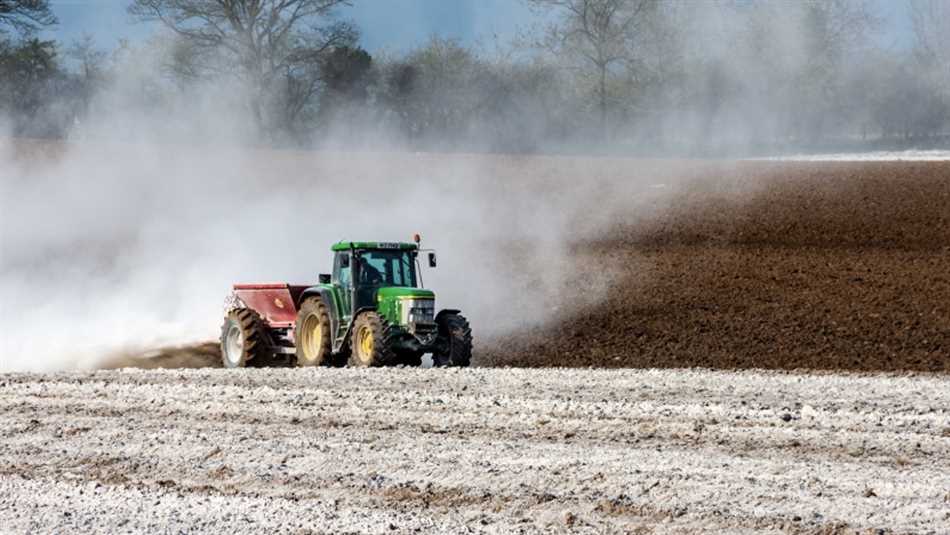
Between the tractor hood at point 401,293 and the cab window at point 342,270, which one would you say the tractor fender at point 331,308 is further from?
the tractor hood at point 401,293

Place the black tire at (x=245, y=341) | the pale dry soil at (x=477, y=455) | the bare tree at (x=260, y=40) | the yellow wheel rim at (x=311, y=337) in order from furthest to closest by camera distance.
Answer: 1. the bare tree at (x=260, y=40)
2. the black tire at (x=245, y=341)
3. the yellow wheel rim at (x=311, y=337)
4. the pale dry soil at (x=477, y=455)

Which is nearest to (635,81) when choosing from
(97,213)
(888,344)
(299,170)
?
(299,170)

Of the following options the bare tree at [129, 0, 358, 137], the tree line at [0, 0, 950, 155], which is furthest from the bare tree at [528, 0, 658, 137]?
the bare tree at [129, 0, 358, 137]

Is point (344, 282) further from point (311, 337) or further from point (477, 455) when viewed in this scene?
point (477, 455)

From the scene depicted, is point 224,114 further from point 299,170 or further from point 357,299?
point 357,299

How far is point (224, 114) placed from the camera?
46.7 metres

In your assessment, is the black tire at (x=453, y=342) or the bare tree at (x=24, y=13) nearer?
the black tire at (x=453, y=342)

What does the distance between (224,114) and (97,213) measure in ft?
34.0

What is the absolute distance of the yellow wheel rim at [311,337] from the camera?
2006cm

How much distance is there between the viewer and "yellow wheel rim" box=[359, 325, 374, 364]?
61.0ft

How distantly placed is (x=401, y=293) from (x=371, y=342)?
2.64 ft

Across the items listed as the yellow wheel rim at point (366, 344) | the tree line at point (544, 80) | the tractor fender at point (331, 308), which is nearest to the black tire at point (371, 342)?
the yellow wheel rim at point (366, 344)

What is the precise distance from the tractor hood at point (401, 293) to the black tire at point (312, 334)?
3.09 feet

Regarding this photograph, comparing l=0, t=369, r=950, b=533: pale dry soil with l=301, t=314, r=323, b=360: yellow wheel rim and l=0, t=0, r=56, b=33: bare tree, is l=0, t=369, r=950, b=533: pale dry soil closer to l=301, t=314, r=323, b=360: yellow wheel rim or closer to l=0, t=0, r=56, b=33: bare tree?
l=301, t=314, r=323, b=360: yellow wheel rim
